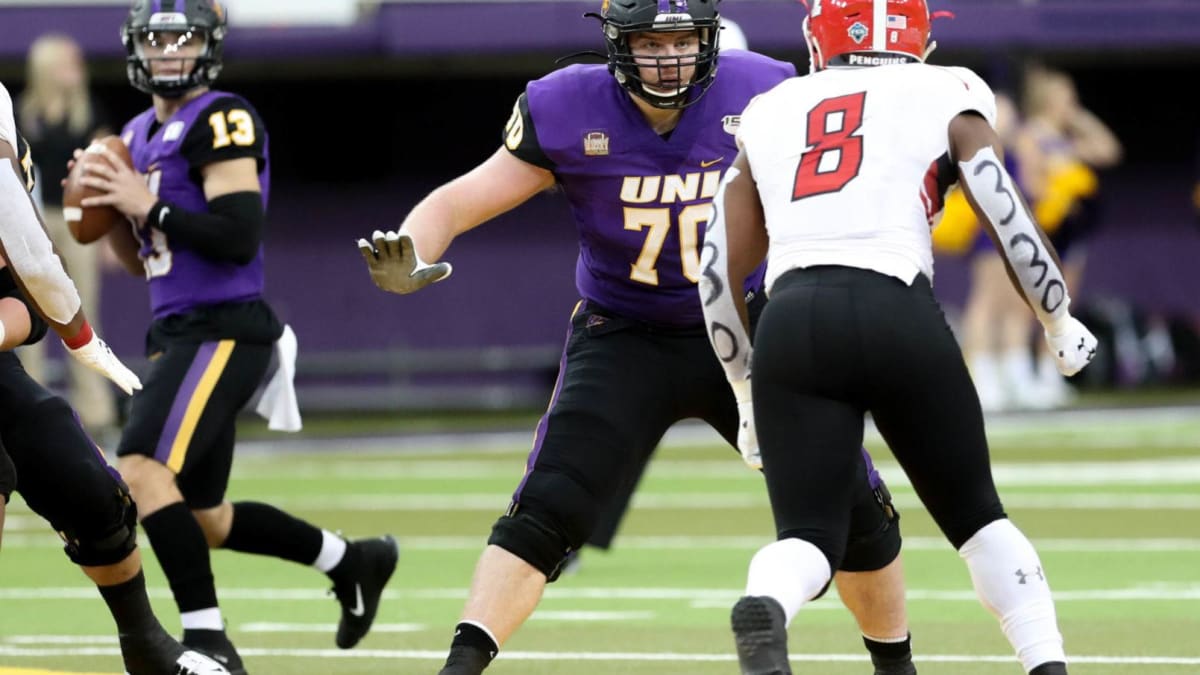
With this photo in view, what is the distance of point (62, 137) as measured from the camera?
45.5 feet

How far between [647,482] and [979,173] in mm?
8061

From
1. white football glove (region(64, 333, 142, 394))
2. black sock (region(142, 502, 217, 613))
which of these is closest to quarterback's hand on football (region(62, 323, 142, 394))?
A: white football glove (region(64, 333, 142, 394))

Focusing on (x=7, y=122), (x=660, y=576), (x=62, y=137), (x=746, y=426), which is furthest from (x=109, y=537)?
(x=62, y=137)

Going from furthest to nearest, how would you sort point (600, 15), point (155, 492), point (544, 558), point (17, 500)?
point (17, 500)
point (155, 492)
point (600, 15)
point (544, 558)

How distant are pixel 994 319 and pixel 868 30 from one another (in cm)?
1110

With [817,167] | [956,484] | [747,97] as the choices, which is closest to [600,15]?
[747,97]

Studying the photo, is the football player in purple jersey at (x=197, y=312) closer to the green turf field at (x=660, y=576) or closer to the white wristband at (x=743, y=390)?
the green turf field at (x=660, y=576)

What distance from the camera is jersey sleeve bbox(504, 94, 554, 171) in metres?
5.98

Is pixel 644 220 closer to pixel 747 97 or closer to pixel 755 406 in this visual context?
pixel 747 97

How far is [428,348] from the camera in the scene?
19.2 meters

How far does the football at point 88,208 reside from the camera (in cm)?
723

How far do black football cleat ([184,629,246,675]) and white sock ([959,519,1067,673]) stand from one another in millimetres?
2393

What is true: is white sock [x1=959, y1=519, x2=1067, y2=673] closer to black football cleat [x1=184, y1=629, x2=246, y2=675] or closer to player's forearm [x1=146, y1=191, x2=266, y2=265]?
black football cleat [x1=184, y1=629, x2=246, y2=675]

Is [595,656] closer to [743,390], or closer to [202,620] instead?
[202,620]
